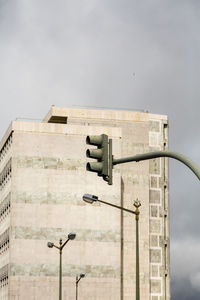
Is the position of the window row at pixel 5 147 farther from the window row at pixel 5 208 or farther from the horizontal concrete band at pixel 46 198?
the horizontal concrete band at pixel 46 198

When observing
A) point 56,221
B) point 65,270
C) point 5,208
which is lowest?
point 65,270

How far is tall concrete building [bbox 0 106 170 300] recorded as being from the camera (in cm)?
10525

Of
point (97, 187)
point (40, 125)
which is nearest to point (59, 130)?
point (40, 125)

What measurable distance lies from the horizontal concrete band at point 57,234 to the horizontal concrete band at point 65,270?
3835 millimetres

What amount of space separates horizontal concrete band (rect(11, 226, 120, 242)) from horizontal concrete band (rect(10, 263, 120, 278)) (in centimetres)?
384

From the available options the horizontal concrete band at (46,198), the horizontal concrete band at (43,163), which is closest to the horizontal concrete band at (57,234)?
the horizontal concrete band at (46,198)

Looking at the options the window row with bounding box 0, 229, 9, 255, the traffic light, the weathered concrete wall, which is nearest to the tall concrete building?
the window row with bounding box 0, 229, 9, 255

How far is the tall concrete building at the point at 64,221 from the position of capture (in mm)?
105250

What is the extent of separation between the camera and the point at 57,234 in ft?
350

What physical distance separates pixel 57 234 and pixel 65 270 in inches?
203

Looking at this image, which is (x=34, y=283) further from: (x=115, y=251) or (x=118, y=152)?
(x=118, y=152)

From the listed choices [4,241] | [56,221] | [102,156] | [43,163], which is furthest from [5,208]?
[102,156]

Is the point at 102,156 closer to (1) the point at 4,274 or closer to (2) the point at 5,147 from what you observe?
(1) the point at 4,274

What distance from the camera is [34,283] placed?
104m
